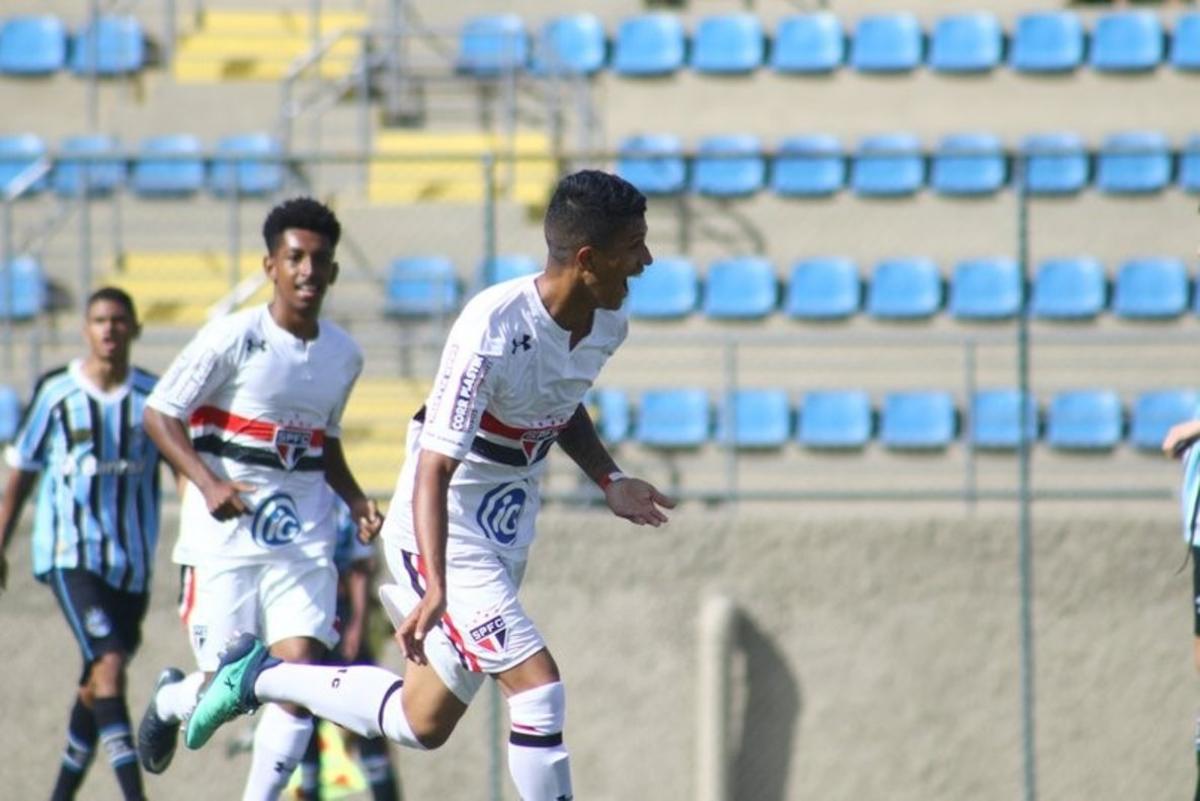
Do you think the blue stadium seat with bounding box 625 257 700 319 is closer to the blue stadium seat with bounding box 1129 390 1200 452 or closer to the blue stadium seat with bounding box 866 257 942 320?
the blue stadium seat with bounding box 866 257 942 320

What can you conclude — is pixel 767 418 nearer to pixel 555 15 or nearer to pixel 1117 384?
pixel 1117 384

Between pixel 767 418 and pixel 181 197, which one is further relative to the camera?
pixel 181 197

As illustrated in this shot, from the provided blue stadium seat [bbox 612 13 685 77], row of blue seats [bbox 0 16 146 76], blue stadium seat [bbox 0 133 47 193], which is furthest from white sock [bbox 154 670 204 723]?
row of blue seats [bbox 0 16 146 76]

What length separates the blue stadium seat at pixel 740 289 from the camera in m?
14.2

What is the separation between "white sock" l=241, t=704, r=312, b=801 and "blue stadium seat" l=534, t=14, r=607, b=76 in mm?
9411

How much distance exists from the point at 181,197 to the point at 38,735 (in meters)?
5.18

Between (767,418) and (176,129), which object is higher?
(176,129)

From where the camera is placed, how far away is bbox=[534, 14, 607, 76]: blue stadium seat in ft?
53.5

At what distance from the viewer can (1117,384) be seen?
1285cm

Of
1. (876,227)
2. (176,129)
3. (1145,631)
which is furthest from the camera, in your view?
(176,129)

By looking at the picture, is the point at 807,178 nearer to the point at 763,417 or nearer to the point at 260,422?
the point at 763,417

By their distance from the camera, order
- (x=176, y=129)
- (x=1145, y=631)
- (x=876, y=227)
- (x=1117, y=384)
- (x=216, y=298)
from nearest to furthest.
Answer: (x=1145, y=631), (x=1117, y=384), (x=216, y=298), (x=876, y=227), (x=176, y=129)

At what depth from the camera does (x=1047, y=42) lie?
16.0 meters

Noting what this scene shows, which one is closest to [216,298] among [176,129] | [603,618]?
[176,129]
